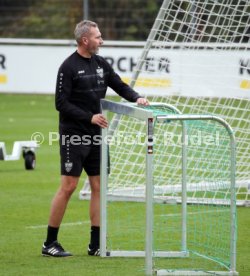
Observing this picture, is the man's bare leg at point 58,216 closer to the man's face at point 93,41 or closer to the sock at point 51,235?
the sock at point 51,235

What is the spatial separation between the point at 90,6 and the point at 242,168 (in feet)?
49.2

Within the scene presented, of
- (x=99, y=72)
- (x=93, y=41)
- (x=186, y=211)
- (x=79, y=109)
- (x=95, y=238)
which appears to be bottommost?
(x=95, y=238)

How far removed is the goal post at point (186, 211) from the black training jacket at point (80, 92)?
140 millimetres

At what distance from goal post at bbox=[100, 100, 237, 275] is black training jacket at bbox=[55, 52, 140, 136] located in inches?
5.5

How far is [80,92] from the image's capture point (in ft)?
27.6

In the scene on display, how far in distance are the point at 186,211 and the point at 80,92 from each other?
4.58ft

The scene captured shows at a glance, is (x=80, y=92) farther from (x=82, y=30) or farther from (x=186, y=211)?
(x=186, y=211)

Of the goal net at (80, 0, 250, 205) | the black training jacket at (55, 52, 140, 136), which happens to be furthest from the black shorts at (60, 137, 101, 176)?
the goal net at (80, 0, 250, 205)

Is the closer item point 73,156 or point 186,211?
point 73,156

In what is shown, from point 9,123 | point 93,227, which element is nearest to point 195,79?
point 93,227

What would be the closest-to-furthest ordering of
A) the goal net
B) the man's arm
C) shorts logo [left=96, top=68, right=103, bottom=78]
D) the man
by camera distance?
the man's arm → the man → shorts logo [left=96, top=68, right=103, bottom=78] → the goal net

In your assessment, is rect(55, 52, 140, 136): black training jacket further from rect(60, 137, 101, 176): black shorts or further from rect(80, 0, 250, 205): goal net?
rect(80, 0, 250, 205): goal net

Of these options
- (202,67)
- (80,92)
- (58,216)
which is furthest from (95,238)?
(202,67)

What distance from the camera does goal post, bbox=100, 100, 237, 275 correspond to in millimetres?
7520
